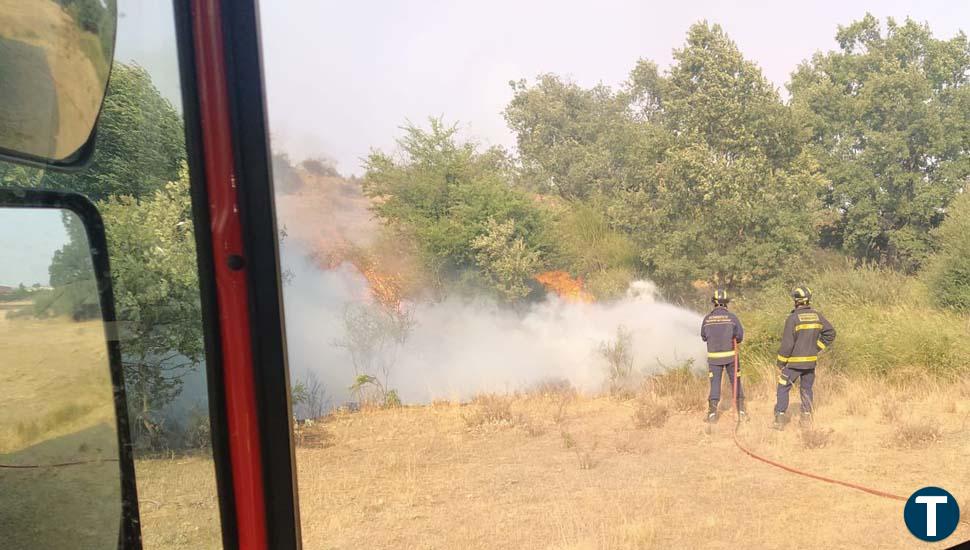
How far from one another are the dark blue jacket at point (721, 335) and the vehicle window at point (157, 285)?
5072 mm

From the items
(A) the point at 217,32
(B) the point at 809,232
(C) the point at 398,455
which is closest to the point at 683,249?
(B) the point at 809,232

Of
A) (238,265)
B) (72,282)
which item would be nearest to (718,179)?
(238,265)

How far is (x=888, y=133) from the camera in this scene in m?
7.88

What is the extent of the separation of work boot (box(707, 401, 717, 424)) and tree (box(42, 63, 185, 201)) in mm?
4885

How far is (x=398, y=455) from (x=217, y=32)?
3.54m

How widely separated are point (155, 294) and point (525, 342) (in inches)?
247

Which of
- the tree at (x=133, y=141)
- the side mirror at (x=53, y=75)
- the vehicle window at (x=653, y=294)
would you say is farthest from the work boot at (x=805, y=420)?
the side mirror at (x=53, y=75)

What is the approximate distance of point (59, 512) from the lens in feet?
3.44

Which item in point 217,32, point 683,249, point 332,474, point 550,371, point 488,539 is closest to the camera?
point 217,32

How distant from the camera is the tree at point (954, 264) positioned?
6.64 metres

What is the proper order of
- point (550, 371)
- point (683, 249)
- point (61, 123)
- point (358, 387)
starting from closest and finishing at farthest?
point (61, 123)
point (358, 387)
point (550, 371)
point (683, 249)

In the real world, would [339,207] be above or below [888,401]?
above

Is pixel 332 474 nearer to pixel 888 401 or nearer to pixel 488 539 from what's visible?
pixel 488 539

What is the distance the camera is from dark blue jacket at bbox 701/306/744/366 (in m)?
5.61
